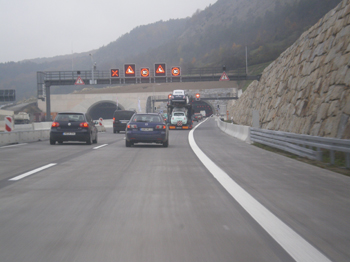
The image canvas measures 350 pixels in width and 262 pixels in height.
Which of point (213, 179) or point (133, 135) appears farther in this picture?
point (133, 135)

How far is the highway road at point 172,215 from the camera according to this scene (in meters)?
3.94

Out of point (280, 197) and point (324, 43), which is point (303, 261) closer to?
point (280, 197)

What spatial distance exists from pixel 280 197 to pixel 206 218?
1904 millimetres

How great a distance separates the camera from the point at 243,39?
612 ft

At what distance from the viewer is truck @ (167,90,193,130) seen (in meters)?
43.8

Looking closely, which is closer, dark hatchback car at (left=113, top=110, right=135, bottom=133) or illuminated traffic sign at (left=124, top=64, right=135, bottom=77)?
dark hatchback car at (left=113, top=110, right=135, bottom=133)

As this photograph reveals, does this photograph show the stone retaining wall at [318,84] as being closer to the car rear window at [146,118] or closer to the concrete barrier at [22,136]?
the car rear window at [146,118]

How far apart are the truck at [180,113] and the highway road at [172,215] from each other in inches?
1340

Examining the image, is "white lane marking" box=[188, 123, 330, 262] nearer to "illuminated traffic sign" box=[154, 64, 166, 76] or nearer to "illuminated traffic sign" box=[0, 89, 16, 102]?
"illuminated traffic sign" box=[154, 64, 166, 76]

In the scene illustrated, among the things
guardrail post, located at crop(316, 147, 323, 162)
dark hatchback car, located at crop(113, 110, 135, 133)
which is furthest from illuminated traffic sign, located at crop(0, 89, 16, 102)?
guardrail post, located at crop(316, 147, 323, 162)

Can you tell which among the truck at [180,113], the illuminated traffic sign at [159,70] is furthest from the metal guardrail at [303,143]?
the illuminated traffic sign at [159,70]

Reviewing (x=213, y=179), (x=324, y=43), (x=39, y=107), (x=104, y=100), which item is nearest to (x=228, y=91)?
(x=104, y=100)

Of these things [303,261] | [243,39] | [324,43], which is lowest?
[303,261]

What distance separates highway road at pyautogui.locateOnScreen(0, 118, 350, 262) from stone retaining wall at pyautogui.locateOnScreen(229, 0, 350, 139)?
7362 millimetres
